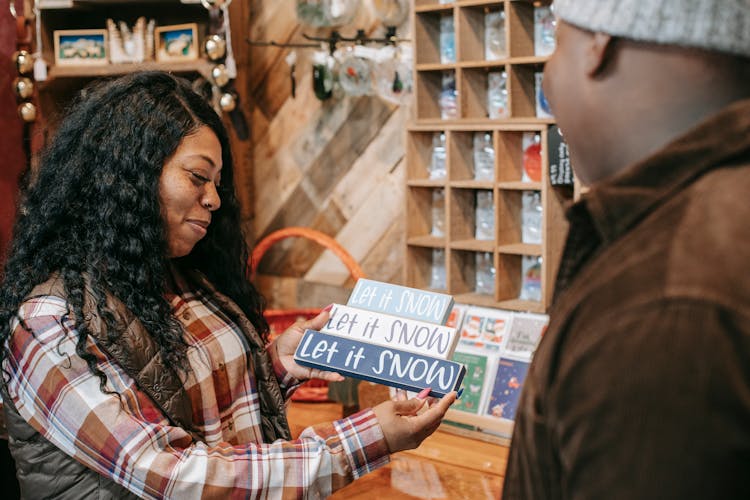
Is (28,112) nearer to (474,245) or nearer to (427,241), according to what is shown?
(427,241)

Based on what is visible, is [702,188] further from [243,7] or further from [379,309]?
[243,7]

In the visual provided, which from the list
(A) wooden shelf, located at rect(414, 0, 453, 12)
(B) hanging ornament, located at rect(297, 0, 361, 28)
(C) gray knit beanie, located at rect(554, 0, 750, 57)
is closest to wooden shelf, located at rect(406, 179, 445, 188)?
(A) wooden shelf, located at rect(414, 0, 453, 12)

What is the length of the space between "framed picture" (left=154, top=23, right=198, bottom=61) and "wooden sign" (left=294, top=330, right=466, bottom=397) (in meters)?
1.66

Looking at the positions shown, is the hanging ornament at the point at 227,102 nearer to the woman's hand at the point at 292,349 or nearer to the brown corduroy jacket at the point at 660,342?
the woman's hand at the point at 292,349

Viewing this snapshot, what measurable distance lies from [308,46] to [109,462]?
2155 mm

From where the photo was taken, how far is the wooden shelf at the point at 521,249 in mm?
2547

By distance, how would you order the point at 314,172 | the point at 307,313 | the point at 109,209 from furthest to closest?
the point at 314,172 → the point at 307,313 → the point at 109,209

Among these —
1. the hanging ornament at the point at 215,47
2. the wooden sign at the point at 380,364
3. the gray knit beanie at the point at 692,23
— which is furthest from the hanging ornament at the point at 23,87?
the gray knit beanie at the point at 692,23

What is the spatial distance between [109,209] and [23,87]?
1.60m

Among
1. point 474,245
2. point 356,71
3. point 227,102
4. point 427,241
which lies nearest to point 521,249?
point 474,245

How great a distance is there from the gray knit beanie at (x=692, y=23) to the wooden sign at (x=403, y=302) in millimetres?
986

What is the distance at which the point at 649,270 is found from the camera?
26.2 inches

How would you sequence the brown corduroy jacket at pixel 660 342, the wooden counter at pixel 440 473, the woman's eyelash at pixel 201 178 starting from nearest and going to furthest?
the brown corduroy jacket at pixel 660 342 → the woman's eyelash at pixel 201 178 → the wooden counter at pixel 440 473

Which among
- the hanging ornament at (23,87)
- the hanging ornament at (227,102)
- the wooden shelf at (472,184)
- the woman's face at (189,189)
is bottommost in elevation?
the wooden shelf at (472,184)
